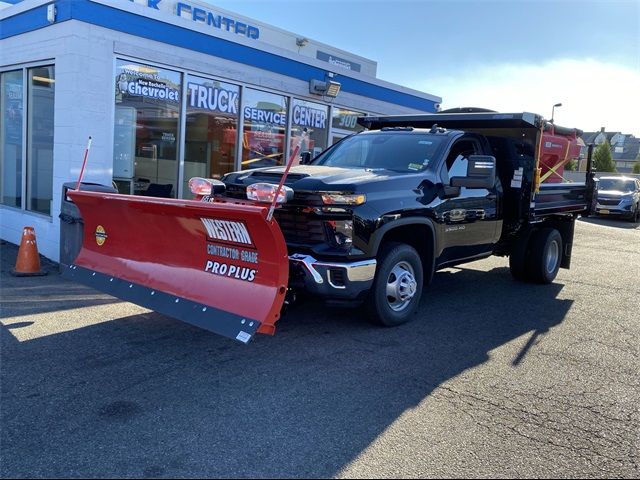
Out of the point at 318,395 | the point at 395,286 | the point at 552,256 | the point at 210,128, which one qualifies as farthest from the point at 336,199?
the point at 210,128

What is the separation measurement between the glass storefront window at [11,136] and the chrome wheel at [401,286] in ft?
23.5

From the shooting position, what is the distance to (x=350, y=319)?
5.93 m

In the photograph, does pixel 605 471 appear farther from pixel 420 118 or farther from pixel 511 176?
pixel 420 118

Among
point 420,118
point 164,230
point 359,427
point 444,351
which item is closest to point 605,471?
point 359,427

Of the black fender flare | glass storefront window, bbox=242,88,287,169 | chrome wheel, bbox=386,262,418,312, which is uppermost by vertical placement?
glass storefront window, bbox=242,88,287,169

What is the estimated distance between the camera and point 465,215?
21.1 feet

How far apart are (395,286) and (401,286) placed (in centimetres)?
12

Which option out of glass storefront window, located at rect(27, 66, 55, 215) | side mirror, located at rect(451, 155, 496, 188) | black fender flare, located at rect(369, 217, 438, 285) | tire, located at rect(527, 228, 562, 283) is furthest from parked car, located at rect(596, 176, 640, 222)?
glass storefront window, located at rect(27, 66, 55, 215)

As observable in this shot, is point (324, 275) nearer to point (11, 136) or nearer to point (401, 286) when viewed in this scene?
point (401, 286)

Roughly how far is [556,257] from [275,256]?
5.99 metres

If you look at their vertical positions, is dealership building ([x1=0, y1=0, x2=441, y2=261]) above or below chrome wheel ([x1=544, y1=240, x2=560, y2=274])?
above

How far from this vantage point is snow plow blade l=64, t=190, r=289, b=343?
14.3 feet

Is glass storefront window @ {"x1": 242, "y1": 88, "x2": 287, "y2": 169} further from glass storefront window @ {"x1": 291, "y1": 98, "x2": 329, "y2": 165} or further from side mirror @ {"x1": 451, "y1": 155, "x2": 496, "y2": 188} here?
side mirror @ {"x1": 451, "y1": 155, "x2": 496, "y2": 188}

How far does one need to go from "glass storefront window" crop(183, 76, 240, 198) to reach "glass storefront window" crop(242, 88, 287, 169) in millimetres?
270
